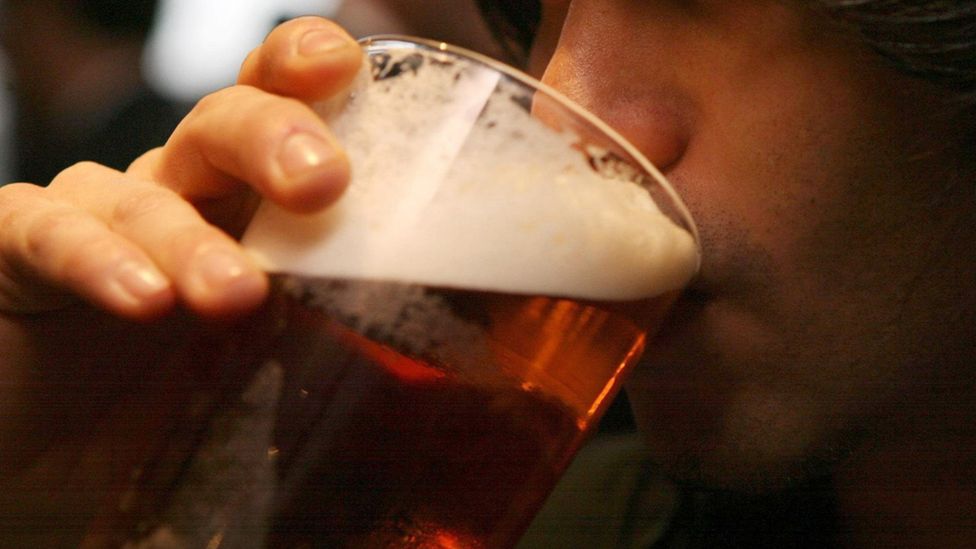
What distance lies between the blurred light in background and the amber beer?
3.11 metres

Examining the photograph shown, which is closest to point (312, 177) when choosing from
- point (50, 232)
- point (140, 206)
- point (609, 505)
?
point (140, 206)

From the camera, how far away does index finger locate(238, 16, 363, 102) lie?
0.69 meters

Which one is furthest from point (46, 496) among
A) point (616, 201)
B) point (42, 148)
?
point (42, 148)

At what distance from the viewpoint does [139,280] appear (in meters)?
0.65

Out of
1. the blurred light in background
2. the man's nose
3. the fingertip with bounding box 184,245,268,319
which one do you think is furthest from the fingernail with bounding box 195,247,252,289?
the blurred light in background

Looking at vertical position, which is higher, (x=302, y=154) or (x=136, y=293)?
(x=302, y=154)

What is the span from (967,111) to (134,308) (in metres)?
0.90

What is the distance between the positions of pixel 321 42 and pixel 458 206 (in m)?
0.23

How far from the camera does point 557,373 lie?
27.3 inches

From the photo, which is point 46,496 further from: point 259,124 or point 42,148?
point 42,148

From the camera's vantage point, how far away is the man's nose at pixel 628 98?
94 centimetres

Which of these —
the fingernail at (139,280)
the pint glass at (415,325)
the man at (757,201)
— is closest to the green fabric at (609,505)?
the man at (757,201)

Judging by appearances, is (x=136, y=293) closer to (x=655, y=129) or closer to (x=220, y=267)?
(x=220, y=267)

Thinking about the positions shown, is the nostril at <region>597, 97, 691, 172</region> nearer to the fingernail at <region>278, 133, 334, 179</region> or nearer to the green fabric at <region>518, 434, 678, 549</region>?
the fingernail at <region>278, 133, 334, 179</region>
